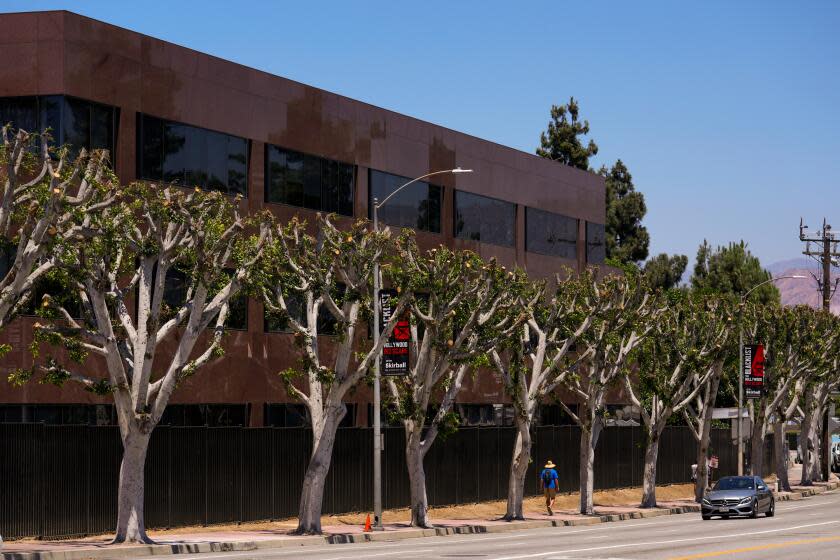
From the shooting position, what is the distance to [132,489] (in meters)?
31.0

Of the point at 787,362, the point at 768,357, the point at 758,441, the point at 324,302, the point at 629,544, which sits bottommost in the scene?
the point at 629,544

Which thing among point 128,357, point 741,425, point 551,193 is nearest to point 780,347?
point 741,425

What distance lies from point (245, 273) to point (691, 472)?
4609 cm

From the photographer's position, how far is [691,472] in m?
73.4

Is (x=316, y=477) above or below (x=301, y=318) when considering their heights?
below

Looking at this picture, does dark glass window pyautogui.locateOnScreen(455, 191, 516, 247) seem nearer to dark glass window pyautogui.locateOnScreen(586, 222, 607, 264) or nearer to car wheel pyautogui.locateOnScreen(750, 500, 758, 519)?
dark glass window pyautogui.locateOnScreen(586, 222, 607, 264)

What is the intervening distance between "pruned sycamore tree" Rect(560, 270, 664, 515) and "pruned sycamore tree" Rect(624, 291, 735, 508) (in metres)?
2.75

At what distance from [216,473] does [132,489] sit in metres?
8.13

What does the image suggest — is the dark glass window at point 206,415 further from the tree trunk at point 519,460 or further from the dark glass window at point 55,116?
the tree trunk at point 519,460

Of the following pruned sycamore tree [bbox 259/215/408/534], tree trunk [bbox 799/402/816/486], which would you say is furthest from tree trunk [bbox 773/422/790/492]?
pruned sycamore tree [bbox 259/215/408/534]

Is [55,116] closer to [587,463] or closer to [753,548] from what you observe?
[753,548]

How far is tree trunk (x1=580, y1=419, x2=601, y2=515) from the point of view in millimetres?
49125

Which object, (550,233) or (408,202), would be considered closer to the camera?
(408,202)

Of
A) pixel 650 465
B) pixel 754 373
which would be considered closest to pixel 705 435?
pixel 650 465
